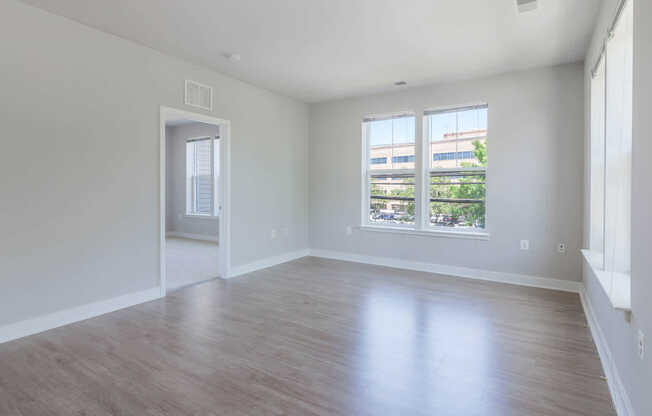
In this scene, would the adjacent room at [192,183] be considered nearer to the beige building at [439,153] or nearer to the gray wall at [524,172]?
the beige building at [439,153]

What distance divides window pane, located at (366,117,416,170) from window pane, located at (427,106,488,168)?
1.05ft

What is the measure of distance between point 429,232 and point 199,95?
353 cm

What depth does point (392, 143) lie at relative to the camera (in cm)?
541

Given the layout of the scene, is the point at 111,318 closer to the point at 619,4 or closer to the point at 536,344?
the point at 536,344

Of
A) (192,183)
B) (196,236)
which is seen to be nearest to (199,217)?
(196,236)

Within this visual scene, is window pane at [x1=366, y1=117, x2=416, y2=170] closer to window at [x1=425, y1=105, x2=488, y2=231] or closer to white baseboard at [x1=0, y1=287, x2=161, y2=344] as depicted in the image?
window at [x1=425, y1=105, x2=488, y2=231]

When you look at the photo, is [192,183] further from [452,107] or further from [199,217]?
[452,107]

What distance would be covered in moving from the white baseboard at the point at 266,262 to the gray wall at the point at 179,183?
305 centimetres

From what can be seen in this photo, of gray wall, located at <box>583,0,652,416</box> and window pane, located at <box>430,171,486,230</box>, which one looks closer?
gray wall, located at <box>583,0,652,416</box>

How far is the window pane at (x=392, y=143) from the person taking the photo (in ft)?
17.2

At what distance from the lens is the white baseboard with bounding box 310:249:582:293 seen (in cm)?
418

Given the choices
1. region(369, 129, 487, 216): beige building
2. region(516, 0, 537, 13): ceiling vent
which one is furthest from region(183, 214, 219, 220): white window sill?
region(516, 0, 537, 13): ceiling vent

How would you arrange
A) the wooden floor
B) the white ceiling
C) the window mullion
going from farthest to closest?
the window mullion → the white ceiling → the wooden floor

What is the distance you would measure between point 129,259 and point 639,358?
3901mm
